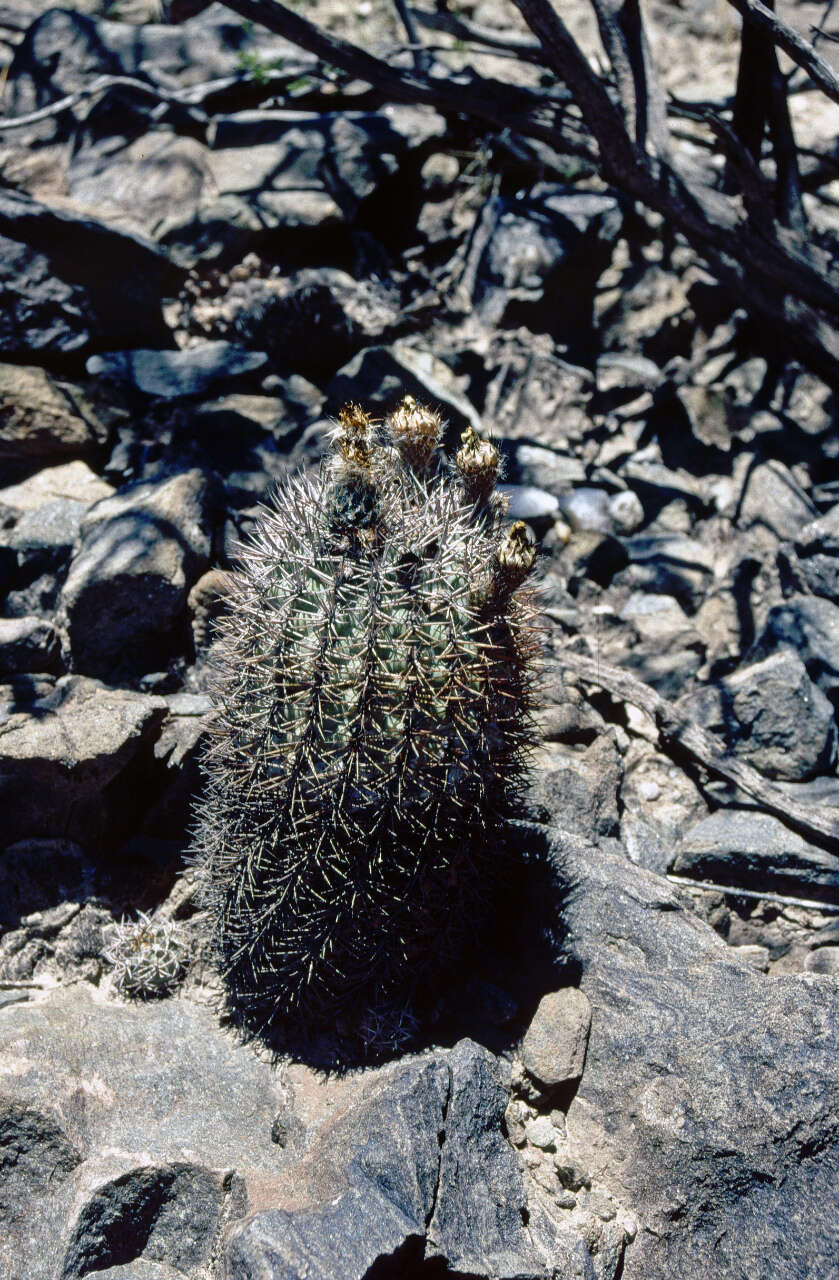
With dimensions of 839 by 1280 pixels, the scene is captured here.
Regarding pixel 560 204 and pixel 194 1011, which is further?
pixel 560 204

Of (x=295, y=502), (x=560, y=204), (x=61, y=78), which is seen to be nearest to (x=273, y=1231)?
(x=295, y=502)

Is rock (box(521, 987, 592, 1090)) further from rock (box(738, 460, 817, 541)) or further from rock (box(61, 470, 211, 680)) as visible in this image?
rock (box(738, 460, 817, 541))

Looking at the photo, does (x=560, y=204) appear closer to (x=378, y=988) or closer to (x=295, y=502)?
(x=295, y=502)

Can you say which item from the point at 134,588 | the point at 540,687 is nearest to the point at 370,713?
the point at 540,687

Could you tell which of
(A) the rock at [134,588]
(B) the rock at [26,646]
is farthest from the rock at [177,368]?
(B) the rock at [26,646]

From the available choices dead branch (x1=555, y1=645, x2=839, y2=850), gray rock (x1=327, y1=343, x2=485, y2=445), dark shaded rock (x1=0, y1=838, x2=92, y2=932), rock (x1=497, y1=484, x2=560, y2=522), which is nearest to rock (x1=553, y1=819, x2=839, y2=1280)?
dead branch (x1=555, y1=645, x2=839, y2=850)

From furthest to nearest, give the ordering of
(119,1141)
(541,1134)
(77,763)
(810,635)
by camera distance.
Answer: (810,635) → (77,763) → (541,1134) → (119,1141)

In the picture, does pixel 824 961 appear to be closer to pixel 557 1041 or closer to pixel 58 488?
pixel 557 1041
